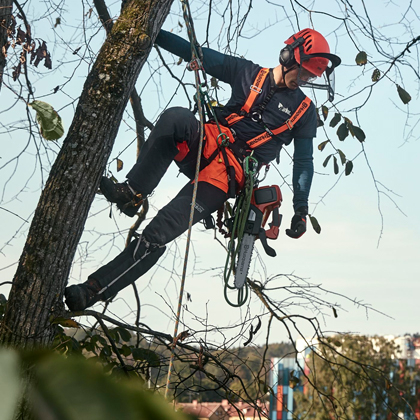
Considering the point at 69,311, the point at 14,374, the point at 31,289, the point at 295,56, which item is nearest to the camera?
the point at 14,374

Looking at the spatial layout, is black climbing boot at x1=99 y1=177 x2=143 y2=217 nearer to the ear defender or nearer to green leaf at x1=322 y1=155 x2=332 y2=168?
the ear defender

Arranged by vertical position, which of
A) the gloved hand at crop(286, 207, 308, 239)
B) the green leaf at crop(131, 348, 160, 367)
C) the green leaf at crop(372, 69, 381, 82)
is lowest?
the green leaf at crop(131, 348, 160, 367)

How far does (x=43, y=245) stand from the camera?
2.27 meters

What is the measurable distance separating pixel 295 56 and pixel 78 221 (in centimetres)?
166

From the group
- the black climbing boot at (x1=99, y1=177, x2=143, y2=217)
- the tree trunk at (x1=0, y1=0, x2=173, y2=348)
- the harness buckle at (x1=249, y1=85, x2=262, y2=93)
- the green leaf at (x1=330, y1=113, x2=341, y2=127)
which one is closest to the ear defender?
the harness buckle at (x1=249, y1=85, x2=262, y2=93)

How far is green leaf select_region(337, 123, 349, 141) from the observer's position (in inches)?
142

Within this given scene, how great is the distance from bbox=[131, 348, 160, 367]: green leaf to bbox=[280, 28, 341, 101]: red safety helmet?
1.71 meters

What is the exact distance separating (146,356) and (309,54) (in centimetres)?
186

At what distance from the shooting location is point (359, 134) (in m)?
3.61

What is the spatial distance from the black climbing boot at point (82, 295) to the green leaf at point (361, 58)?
207 centimetres

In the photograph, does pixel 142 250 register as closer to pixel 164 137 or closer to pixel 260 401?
pixel 164 137

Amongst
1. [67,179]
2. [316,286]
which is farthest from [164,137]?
[316,286]

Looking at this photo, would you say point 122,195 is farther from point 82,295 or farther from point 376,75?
point 376,75

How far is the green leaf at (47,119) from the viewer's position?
1.70 m
